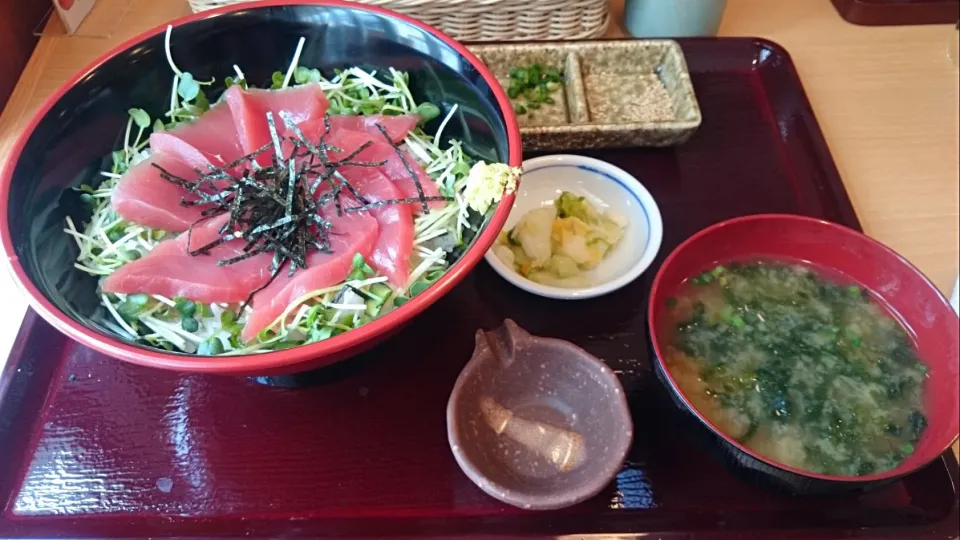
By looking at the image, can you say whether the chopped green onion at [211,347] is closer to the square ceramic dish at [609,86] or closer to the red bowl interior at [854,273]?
the red bowl interior at [854,273]

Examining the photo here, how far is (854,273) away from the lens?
1371mm

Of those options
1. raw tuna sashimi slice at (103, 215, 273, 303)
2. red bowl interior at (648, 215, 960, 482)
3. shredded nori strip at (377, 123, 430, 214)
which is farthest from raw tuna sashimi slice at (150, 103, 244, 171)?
red bowl interior at (648, 215, 960, 482)

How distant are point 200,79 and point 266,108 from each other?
187 mm

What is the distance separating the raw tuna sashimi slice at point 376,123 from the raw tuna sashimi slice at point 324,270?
0.20 m

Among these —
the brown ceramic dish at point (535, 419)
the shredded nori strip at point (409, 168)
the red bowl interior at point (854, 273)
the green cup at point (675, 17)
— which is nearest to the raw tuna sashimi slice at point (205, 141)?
the shredded nori strip at point (409, 168)

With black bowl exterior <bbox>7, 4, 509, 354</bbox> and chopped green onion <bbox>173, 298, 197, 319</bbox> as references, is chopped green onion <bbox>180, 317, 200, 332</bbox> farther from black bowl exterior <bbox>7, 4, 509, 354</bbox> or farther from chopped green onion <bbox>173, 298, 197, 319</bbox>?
black bowl exterior <bbox>7, 4, 509, 354</bbox>

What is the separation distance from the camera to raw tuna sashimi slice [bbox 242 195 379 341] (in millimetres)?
1165

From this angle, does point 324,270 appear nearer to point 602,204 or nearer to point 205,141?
point 205,141

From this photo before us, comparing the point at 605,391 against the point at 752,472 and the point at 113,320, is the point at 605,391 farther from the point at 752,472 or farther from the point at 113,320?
the point at 113,320

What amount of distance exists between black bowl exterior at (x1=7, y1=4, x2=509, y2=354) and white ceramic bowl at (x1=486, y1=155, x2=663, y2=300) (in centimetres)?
25

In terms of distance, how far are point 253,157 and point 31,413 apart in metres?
0.61

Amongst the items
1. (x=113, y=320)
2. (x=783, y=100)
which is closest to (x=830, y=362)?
(x=783, y=100)

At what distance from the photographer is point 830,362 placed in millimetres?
1260

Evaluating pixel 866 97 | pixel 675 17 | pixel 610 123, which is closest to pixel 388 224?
pixel 610 123
